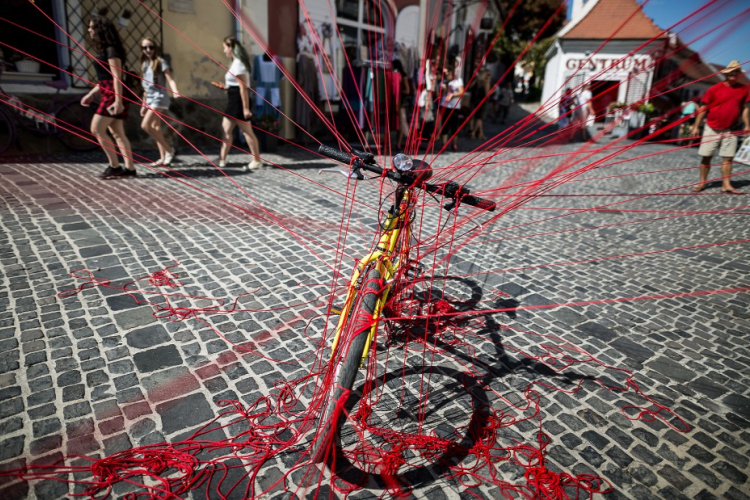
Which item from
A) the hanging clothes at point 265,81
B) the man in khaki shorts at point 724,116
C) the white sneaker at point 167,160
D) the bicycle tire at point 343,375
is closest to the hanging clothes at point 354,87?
the hanging clothes at point 265,81

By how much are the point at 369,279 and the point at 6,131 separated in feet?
27.0

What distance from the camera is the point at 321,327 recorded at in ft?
11.2

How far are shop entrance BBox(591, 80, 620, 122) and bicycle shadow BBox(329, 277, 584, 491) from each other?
0.99 m

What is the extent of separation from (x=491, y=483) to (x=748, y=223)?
6507 millimetres

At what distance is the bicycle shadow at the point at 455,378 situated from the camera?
218cm

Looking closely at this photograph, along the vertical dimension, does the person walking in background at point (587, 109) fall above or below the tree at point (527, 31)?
below

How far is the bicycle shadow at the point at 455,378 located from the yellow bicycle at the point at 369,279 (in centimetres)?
15

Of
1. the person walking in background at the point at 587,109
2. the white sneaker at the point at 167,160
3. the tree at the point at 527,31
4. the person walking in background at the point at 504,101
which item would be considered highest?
the tree at the point at 527,31

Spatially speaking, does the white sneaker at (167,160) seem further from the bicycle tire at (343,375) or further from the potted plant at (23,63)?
the bicycle tire at (343,375)

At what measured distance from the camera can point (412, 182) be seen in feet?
7.90

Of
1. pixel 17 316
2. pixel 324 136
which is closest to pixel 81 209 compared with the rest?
pixel 17 316

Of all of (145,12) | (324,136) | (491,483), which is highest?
(145,12)

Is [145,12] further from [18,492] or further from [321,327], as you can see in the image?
[18,492]

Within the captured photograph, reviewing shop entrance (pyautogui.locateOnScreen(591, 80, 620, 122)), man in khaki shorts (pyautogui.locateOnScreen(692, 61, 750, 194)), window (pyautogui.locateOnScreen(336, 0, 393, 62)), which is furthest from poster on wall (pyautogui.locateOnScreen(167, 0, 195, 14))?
man in khaki shorts (pyautogui.locateOnScreen(692, 61, 750, 194))
